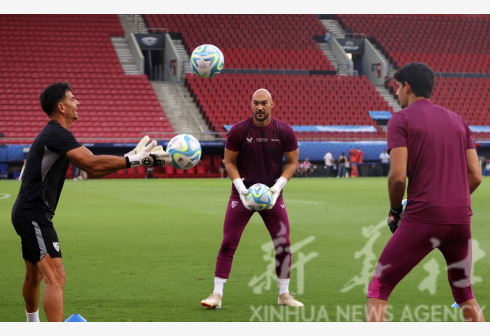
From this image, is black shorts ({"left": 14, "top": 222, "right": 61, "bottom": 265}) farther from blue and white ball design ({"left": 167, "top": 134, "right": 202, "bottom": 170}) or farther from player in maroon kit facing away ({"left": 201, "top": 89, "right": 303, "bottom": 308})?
player in maroon kit facing away ({"left": 201, "top": 89, "right": 303, "bottom": 308})

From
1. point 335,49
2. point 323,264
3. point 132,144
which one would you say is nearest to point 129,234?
point 323,264

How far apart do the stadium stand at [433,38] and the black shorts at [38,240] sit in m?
42.6

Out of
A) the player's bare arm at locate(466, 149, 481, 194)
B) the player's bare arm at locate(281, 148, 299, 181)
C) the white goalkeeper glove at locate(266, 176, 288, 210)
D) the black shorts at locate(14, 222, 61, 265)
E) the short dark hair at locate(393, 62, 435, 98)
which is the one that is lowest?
the white goalkeeper glove at locate(266, 176, 288, 210)

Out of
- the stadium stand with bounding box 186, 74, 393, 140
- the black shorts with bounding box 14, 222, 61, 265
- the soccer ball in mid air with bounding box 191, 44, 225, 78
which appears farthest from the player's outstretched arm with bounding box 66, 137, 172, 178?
the stadium stand with bounding box 186, 74, 393, 140

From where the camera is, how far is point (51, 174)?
4.71 meters

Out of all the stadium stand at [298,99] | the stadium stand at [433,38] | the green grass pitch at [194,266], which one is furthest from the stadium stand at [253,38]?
the green grass pitch at [194,266]

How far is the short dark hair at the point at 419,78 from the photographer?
159 inches

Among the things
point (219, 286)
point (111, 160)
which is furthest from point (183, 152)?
point (219, 286)

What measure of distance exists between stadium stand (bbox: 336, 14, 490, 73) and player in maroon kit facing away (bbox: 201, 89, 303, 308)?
133 feet

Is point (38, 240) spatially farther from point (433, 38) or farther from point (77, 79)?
point (433, 38)

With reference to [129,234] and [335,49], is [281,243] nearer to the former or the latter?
[129,234]

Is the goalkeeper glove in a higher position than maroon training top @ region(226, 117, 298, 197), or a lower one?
higher

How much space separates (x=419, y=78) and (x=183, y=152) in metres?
2.00

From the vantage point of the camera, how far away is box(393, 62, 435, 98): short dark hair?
13.3 ft
